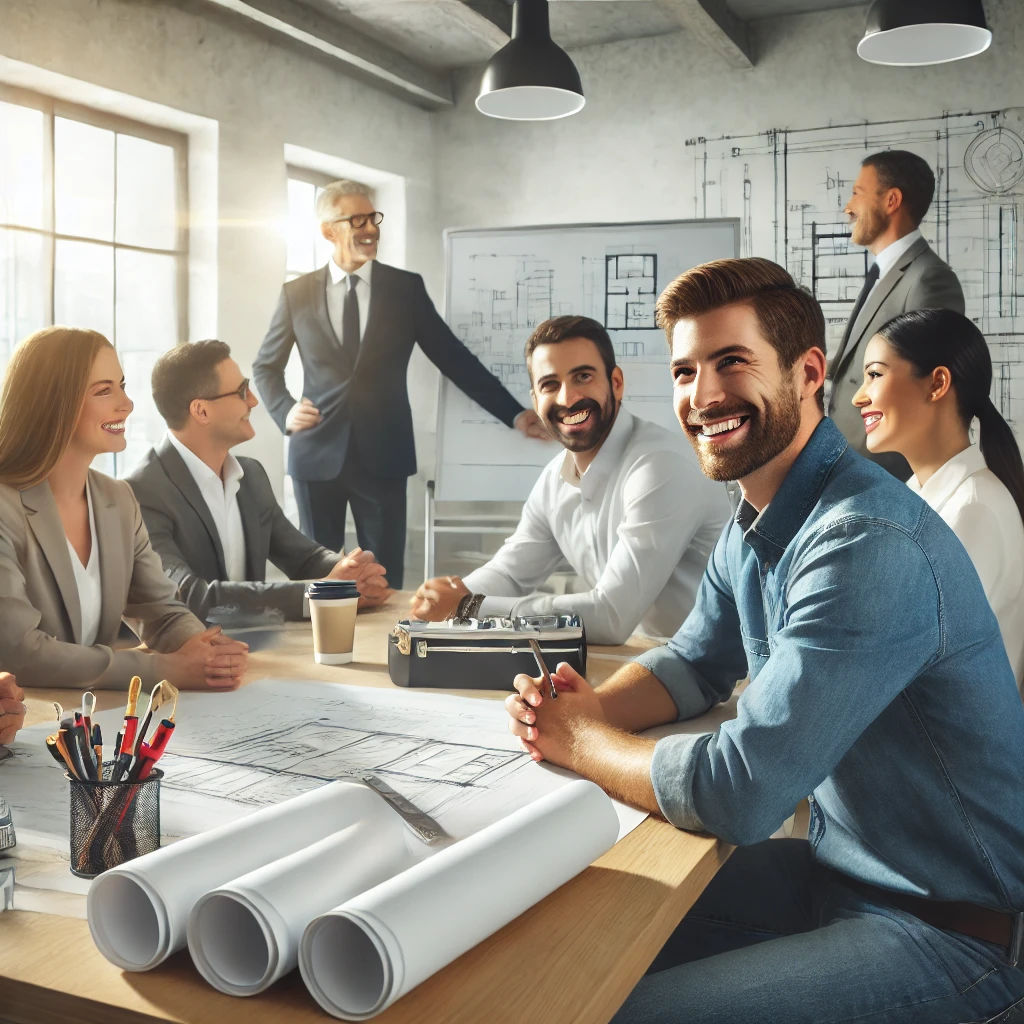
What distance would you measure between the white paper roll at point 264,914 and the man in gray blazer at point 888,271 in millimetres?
3504

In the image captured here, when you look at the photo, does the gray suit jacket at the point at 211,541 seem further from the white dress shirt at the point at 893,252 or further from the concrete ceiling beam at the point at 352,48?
the white dress shirt at the point at 893,252

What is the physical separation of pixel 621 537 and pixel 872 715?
4.19 ft

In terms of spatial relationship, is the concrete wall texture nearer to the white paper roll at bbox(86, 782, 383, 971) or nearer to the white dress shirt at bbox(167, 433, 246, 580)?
the white dress shirt at bbox(167, 433, 246, 580)

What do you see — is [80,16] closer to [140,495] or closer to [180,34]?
[180,34]

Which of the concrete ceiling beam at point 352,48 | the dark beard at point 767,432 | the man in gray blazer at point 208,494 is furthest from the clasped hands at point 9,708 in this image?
the concrete ceiling beam at point 352,48

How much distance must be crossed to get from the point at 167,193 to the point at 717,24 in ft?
8.06

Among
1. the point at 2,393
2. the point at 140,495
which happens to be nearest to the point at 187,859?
the point at 2,393

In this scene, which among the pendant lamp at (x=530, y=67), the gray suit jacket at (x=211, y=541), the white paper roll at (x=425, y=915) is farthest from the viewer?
the pendant lamp at (x=530, y=67)

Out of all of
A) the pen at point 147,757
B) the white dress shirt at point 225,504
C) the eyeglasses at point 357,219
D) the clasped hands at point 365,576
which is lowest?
the pen at point 147,757

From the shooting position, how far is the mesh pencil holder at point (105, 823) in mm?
941

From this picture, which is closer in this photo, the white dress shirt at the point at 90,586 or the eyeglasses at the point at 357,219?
the white dress shirt at the point at 90,586

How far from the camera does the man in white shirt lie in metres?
2.35

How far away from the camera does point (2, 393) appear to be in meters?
1.87

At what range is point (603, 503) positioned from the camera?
2.67 meters
